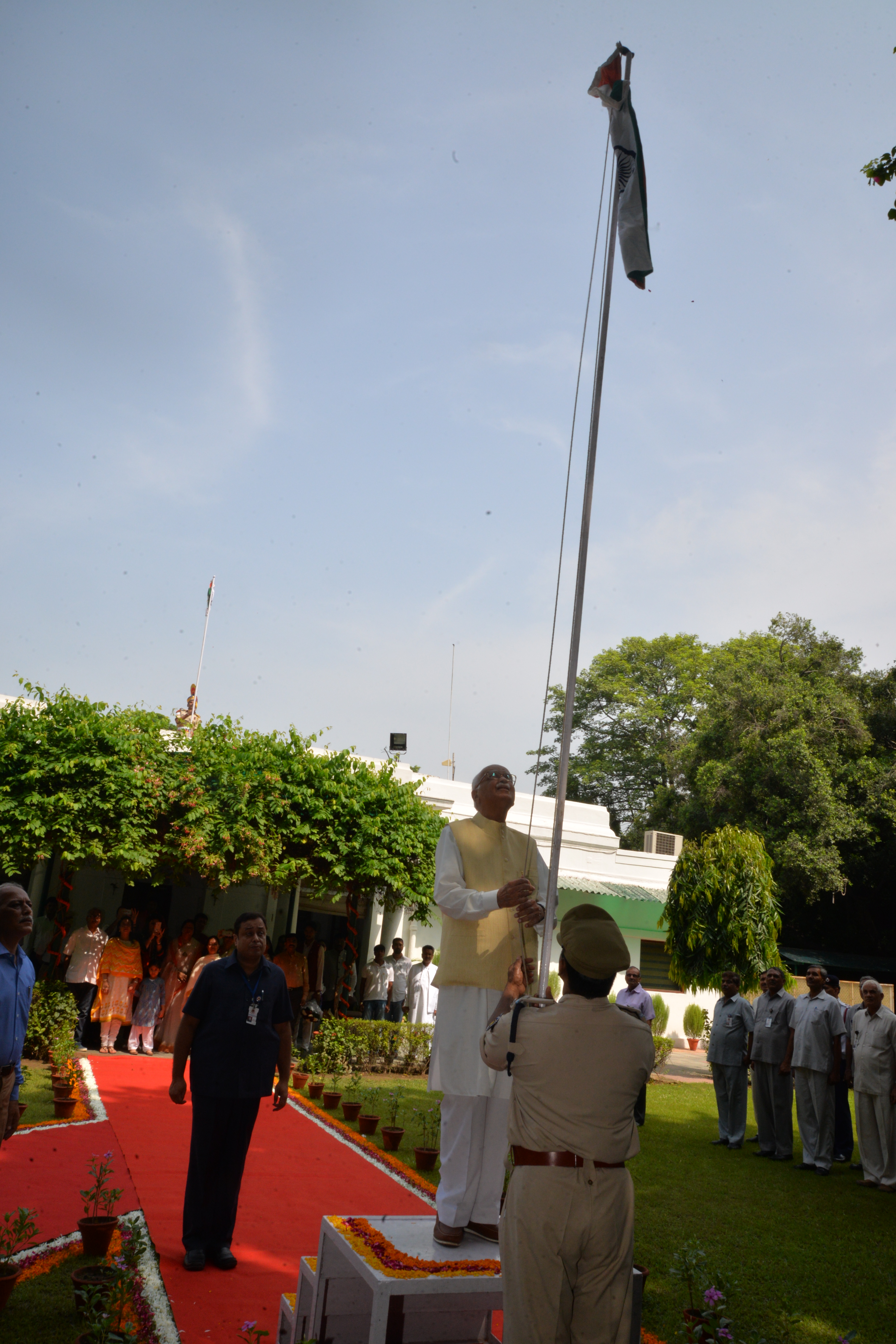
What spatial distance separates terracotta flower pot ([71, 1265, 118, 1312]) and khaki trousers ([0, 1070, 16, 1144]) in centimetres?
77

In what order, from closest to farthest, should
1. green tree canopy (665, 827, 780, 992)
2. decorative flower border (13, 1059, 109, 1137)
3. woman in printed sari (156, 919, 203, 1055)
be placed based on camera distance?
decorative flower border (13, 1059, 109, 1137), woman in printed sari (156, 919, 203, 1055), green tree canopy (665, 827, 780, 992)

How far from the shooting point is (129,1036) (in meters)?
13.4

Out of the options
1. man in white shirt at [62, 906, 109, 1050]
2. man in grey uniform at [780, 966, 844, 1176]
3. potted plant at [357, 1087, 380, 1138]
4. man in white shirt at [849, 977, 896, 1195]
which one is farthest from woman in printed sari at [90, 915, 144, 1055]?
man in white shirt at [849, 977, 896, 1195]

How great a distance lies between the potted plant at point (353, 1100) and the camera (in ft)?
30.5

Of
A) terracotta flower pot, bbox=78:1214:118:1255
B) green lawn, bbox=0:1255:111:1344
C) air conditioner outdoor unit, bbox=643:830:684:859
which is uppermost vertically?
air conditioner outdoor unit, bbox=643:830:684:859

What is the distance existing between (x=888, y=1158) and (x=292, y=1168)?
5.49 meters

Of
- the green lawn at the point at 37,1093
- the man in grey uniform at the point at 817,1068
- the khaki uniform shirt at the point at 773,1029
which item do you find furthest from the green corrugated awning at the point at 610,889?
the green lawn at the point at 37,1093

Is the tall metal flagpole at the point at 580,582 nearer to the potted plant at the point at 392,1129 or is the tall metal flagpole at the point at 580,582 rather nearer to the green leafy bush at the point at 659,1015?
the potted plant at the point at 392,1129

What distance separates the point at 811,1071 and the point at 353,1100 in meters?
4.94

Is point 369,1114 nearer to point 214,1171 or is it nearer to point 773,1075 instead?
point 773,1075

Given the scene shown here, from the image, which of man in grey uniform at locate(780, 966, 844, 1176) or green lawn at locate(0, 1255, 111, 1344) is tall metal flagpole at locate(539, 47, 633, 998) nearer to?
green lawn at locate(0, 1255, 111, 1344)

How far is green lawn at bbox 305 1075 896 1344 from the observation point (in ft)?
16.8

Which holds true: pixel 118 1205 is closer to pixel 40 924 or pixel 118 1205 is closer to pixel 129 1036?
pixel 129 1036

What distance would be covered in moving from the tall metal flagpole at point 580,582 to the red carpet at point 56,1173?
3.23 m
